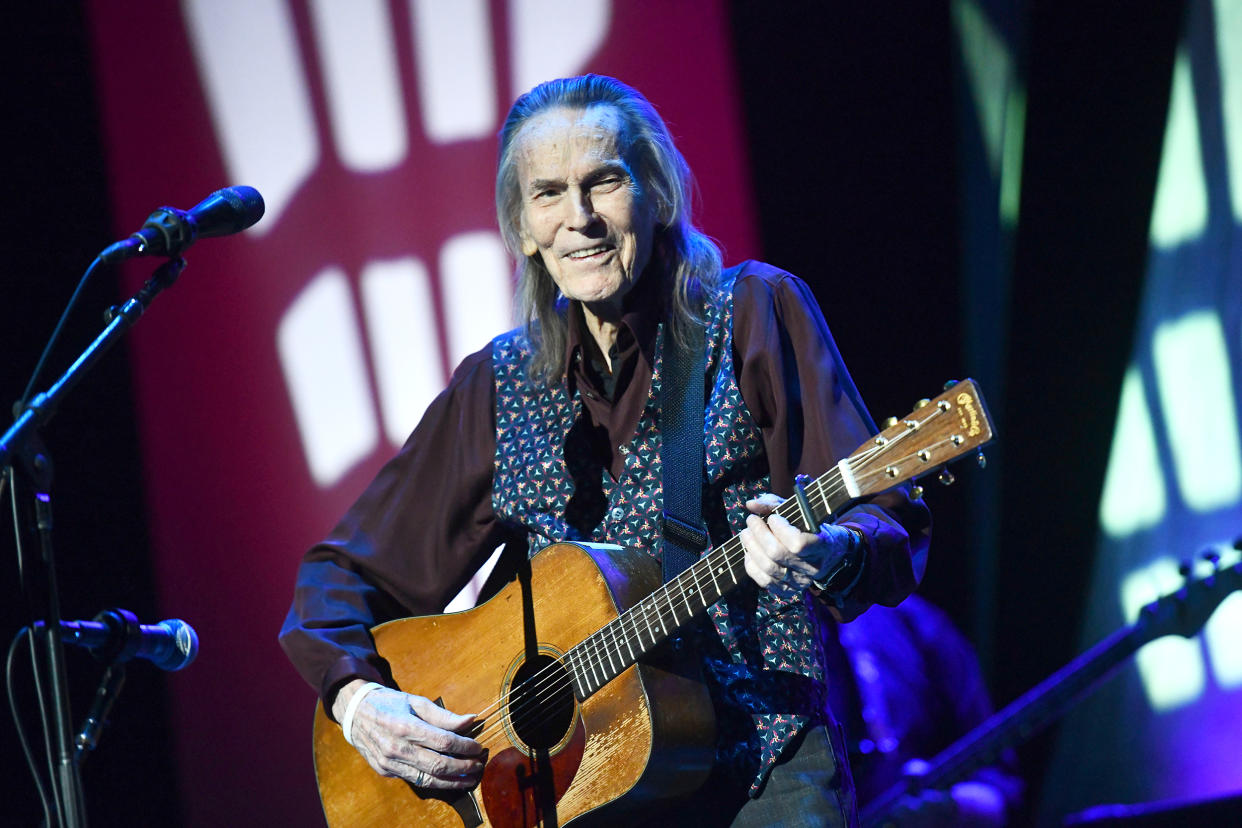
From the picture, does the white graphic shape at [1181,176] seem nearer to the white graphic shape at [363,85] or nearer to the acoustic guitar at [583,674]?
the acoustic guitar at [583,674]

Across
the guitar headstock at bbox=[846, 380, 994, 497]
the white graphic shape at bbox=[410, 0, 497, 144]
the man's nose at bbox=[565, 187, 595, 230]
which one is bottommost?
the guitar headstock at bbox=[846, 380, 994, 497]

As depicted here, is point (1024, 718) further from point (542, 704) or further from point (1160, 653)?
point (542, 704)

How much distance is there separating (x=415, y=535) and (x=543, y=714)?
0.76 meters

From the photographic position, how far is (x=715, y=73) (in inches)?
154

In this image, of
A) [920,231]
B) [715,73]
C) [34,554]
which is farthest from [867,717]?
[34,554]

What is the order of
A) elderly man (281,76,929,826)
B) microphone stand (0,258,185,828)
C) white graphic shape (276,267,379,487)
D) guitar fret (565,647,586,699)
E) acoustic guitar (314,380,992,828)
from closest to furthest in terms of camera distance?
microphone stand (0,258,185,828) → acoustic guitar (314,380,992,828) → elderly man (281,76,929,826) → guitar fret (565,647,586,699) → white graphic shape (276,267,379,487)

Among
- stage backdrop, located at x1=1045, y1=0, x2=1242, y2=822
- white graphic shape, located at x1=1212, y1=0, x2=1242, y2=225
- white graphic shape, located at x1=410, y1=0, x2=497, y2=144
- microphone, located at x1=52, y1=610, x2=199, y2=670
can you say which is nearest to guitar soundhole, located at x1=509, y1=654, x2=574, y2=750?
microphone, located at x1=52, y1=610, x2=199, y2=670

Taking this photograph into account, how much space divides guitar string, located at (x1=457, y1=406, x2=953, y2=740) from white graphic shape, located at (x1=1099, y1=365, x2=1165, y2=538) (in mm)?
2034

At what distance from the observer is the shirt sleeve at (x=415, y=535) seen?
115 inches

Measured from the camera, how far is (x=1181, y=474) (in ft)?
12.2

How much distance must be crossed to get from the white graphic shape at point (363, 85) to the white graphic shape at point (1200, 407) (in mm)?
2813

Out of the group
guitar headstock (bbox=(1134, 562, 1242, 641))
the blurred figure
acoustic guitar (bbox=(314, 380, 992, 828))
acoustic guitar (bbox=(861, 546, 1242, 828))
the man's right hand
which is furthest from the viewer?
the blurred figure

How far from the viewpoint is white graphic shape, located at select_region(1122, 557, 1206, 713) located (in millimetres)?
3719

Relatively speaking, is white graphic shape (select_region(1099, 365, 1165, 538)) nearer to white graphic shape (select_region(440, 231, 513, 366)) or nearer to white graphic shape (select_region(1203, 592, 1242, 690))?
white graphic shape (select_region(1203, 592, 1242, 690))
